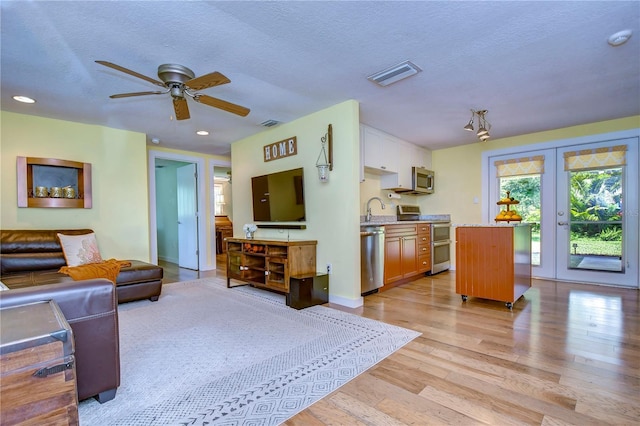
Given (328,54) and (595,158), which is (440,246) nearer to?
(595,158)

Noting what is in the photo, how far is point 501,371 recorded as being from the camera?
6.31 ft

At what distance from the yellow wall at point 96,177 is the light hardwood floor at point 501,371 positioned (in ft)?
11.2

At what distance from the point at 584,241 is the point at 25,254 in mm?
7109

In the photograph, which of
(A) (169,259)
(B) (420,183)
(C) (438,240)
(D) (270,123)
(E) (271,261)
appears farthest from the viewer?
(A) (169,259)

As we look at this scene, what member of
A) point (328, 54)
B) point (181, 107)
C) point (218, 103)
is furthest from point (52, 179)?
point (328, 54)

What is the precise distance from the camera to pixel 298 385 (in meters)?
1.78

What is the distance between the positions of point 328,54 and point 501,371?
2.55m

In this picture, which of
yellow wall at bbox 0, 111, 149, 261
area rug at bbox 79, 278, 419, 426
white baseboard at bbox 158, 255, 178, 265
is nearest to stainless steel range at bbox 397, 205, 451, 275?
area rug at bbox 79, 278, 419, 426

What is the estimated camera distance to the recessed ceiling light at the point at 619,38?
2.14 meters

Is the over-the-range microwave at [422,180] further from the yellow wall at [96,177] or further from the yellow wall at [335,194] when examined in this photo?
the yellow wall at [96,177]

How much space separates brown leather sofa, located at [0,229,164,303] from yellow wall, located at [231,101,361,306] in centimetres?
174

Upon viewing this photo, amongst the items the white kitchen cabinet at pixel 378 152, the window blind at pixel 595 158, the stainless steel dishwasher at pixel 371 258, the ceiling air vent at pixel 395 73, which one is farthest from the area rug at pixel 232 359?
the window blind at pixel 595 158

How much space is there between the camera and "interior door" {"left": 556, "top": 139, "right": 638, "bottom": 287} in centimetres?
410

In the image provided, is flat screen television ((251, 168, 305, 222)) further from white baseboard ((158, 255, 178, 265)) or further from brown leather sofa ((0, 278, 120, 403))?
white baseboard ((158, 255, 178, 265))
